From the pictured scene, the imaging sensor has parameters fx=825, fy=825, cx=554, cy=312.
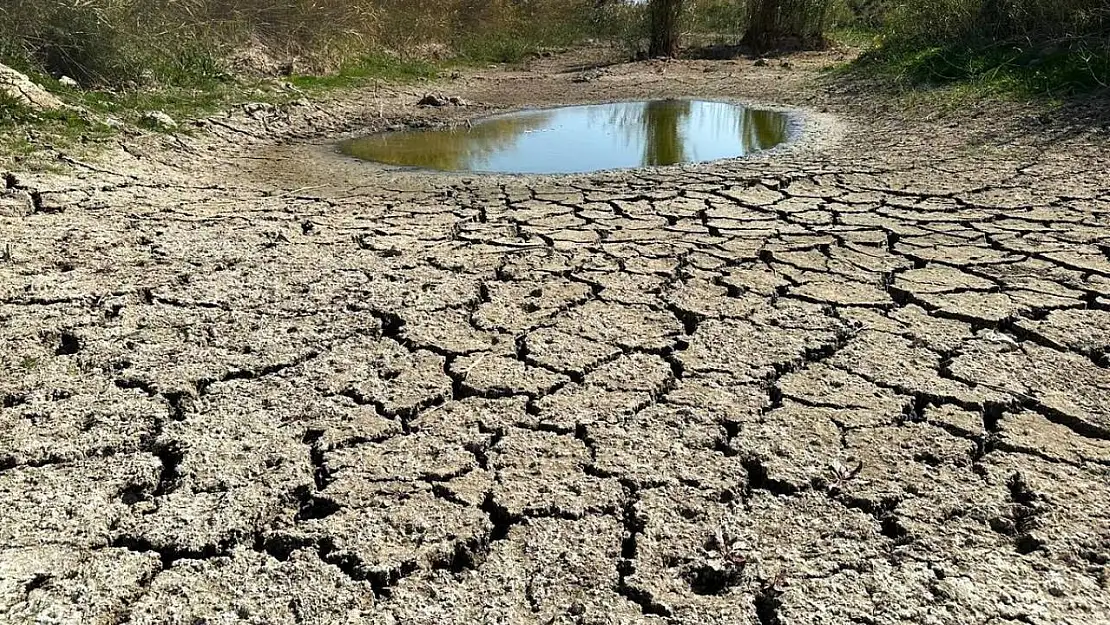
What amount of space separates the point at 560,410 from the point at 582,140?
4.18m

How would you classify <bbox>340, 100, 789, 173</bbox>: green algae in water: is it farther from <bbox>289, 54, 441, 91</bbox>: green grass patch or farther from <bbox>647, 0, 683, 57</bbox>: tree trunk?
<bbox>647, 0, 683, 57</bbox>: tree trunk

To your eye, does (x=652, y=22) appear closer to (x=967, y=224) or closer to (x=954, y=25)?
(x=954, y=25)

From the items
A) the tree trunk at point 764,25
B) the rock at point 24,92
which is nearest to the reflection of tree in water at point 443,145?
the rock at point 24,92

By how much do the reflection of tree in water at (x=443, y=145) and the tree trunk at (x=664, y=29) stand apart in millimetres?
4927

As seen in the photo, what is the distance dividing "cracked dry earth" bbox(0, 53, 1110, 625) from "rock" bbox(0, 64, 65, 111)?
1.29 m

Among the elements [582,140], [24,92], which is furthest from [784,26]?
[24,92]

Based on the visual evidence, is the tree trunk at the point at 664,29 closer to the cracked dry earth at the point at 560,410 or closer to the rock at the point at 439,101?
the rock at the point at 439,101

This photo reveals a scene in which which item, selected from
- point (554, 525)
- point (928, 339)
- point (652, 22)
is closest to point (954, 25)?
point (652, 22)

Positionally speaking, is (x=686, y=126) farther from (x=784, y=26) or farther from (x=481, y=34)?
(x=481, y=34)

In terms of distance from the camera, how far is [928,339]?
97.8 inches

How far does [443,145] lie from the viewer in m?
5.95

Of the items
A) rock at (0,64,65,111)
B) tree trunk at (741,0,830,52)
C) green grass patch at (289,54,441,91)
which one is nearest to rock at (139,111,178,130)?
rock at (0,64,65,111)

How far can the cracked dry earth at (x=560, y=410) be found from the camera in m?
1.58

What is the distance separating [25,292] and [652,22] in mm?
9832
